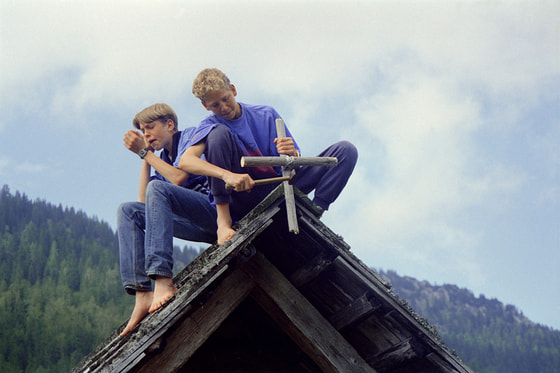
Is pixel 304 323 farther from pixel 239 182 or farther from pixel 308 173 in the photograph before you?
pixel 308 173

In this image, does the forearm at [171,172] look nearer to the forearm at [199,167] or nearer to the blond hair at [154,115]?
the forearm at [199,167]

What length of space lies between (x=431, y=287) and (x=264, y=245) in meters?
192

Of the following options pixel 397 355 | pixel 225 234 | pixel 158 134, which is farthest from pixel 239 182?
pixel 397 355

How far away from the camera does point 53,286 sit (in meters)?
91.2

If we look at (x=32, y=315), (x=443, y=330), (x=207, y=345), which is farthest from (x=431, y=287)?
(x=207, y=345)

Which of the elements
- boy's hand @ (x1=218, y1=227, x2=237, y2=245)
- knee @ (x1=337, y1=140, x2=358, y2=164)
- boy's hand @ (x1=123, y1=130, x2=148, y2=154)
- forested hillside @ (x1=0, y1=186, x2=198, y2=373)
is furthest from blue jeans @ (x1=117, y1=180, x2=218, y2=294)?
forested hillside @ (x1=0, y1=186, x2=198, y2=373)

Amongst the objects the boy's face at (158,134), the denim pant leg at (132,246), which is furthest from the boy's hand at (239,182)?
the boy's face at (158,134)

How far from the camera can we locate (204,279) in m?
4.13

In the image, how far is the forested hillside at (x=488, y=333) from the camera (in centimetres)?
8531

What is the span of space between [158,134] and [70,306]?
8630 cm

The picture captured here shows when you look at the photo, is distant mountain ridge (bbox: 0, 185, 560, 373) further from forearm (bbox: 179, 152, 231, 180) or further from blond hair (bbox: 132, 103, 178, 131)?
forearm (bbox: 179, 152, 231, 180)

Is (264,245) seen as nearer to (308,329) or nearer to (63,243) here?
(308,329)

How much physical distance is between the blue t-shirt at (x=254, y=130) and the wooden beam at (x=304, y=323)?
0.94m

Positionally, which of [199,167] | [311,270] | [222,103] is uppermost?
[222,103]
